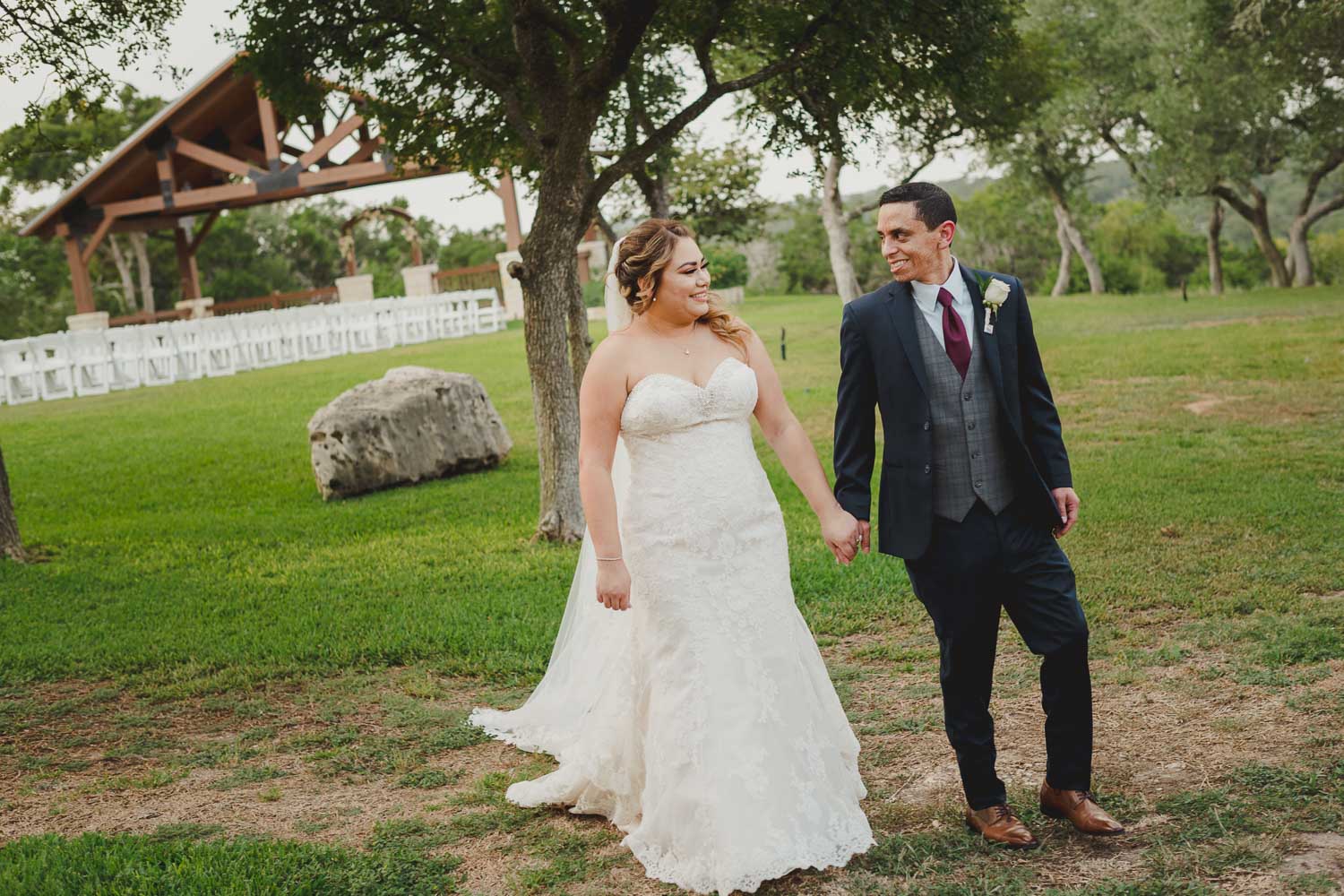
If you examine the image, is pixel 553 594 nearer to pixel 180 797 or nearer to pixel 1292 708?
pixel 180 797

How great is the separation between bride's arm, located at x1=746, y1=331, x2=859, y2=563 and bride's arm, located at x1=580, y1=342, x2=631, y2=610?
538mm

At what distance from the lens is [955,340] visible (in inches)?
167

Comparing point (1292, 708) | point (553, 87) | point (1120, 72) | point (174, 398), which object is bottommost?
point (1292, 708)

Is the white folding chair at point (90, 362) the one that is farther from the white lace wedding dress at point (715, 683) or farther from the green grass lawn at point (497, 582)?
the white lace wedding dress at point (715, 683)

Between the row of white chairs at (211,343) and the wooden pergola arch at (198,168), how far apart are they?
11.1 feet

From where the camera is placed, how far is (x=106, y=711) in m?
6.73

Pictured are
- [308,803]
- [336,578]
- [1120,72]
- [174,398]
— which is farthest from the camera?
[1120,72]

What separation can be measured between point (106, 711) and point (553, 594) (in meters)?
2.80

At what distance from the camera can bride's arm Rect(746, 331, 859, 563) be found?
439 centimetres

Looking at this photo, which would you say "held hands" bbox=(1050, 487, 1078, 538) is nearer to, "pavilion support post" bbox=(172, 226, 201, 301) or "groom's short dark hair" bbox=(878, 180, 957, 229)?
"groom's short dark hair" bbox=(878, 180, 957, 229)

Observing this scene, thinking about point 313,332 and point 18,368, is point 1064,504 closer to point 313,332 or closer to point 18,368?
point 18,368

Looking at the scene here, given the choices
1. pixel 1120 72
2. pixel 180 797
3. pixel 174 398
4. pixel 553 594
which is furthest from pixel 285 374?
pixel 1120 72

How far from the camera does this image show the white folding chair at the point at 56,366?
913 inches

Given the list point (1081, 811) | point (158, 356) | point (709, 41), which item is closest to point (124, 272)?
point (158, 356)
